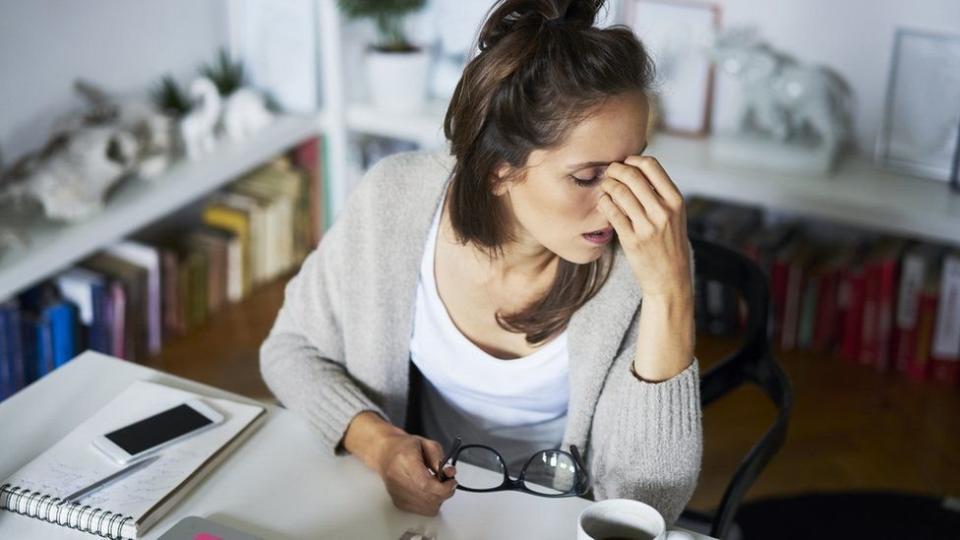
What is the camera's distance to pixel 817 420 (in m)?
2.81

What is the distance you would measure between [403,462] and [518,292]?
356 millimetres

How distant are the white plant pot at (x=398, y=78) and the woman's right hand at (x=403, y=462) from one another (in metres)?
1.86

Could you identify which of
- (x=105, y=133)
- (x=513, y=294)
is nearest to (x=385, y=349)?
(x=513, y=294)

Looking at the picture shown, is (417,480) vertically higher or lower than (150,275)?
higher

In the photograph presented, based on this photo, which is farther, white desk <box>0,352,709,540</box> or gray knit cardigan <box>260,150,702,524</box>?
gray knit cardigan <box>260,150,702,524</box>

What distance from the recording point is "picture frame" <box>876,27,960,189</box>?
291cm

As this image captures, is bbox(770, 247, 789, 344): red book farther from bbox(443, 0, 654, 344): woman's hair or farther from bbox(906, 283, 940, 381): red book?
bbox(443, 0, 654, 344): woman's hair

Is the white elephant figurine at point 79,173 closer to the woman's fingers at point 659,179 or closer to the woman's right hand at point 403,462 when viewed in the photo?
the woman's right hand at point 403,462

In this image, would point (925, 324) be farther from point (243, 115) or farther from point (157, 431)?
point (157, 431)

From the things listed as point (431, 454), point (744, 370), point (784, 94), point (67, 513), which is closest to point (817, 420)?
point (784, 94)

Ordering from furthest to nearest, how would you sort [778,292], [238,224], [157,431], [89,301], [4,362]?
1. [238,224]
2. [778,292]
3. [89,301]
4. [4,362]
5. [157,431]

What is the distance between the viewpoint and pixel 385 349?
5.42 feet

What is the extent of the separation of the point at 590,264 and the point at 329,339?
14.8 inches

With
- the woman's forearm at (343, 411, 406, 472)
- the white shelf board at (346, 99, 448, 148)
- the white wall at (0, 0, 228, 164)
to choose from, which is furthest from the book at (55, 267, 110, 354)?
the woman's forearm at (343, 411, 406, 472)
